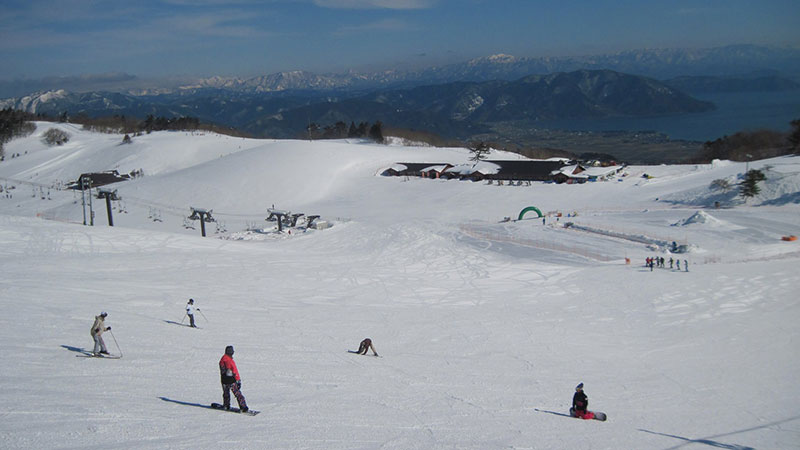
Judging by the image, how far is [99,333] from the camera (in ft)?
34.6

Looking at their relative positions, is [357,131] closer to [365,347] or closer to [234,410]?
[365,347]

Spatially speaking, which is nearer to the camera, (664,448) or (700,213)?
(664,448)

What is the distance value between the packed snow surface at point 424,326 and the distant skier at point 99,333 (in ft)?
1.33

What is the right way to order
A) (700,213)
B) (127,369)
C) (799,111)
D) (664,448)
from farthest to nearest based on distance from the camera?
(799,111), (700,213), (127,369), (664,448)

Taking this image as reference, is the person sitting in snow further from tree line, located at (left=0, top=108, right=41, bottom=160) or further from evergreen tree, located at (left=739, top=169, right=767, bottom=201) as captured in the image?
tree line, located at (left=0, top=108, right=41, bottom=160)

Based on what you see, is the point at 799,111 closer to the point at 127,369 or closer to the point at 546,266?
the point at 546,266

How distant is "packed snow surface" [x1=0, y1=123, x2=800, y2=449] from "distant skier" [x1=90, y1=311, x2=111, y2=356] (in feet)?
1.33

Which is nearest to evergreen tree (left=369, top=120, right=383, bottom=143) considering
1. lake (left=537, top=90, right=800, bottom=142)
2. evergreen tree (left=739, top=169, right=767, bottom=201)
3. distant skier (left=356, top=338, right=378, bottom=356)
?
evergreen tree (left=739, top=169, right=767, bottom=201)

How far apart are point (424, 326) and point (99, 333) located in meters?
9.75

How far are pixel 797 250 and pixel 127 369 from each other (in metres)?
30.3

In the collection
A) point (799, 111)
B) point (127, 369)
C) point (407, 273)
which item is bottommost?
point (407, 273)

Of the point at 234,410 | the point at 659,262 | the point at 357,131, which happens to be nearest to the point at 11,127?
the point at 357,131

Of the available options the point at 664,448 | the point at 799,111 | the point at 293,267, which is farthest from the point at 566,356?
the point at 799,111

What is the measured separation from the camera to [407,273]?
25641mm
